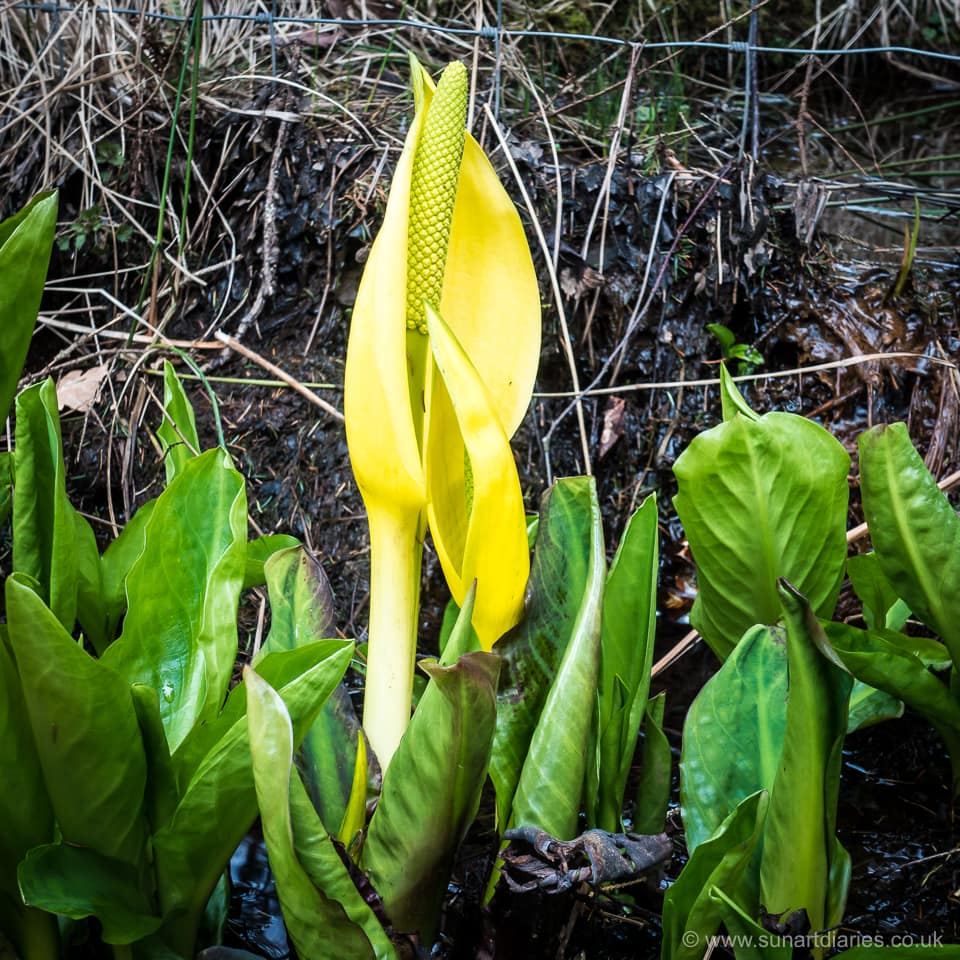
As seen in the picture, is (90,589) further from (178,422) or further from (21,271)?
(21,271)

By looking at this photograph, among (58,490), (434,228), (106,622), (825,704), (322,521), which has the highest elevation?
(434,228)

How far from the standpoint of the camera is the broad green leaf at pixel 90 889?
30.6 inches

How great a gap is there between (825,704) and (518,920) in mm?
319

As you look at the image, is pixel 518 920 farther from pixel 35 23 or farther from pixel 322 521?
pixel 35 23

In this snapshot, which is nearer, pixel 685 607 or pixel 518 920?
pixel 518 920

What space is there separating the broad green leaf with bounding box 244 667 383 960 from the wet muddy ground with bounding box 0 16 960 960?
2.94 feet

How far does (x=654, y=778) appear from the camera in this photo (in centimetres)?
103

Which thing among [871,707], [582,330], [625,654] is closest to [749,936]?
[625,654]

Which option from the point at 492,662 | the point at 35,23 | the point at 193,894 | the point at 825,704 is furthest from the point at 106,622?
the point at 35,23

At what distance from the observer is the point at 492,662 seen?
815 mm

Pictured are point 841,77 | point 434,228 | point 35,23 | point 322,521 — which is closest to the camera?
point 434,228

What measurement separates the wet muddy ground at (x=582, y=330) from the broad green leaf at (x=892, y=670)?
53 cm

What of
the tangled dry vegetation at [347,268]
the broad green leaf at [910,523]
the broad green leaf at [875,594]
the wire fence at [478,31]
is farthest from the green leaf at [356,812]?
the wire fence at [478,31]

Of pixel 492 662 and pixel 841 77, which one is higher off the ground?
pixel 841 77
